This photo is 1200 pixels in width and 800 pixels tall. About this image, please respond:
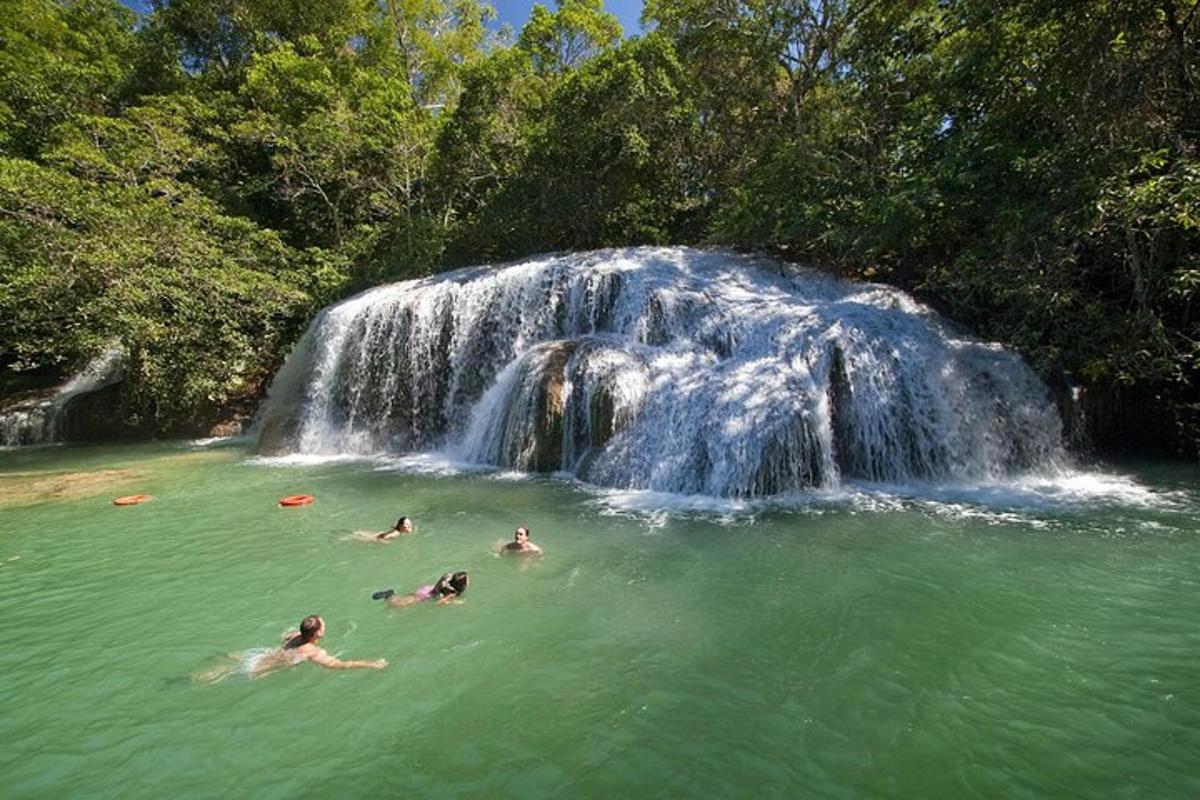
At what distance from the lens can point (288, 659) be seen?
4.43 meters

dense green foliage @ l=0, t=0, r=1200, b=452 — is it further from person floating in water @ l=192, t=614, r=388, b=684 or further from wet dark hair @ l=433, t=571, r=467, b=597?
person floating in water @ l=192, t=614, r=388, b=684

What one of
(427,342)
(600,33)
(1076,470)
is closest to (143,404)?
(427,342)

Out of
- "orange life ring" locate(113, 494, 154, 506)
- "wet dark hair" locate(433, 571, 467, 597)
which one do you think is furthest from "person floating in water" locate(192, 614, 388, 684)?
"orange life ring" locate(113, 494, 154, 506)

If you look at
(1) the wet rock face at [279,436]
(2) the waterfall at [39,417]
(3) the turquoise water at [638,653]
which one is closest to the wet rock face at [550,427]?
(3) the turquoise water at [638,653]

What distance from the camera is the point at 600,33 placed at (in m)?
25.4

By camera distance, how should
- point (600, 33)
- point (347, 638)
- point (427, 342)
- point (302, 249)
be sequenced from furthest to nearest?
point (600, 33) → point (302, 249) → point (427, 342) → point (347, 638)

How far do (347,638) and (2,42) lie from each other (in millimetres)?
29898

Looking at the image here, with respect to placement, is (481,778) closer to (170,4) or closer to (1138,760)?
(1138,760)

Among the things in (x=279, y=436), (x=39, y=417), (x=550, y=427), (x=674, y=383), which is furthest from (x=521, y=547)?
(x=39, y=417)

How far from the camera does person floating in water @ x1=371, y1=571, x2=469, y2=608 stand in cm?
538

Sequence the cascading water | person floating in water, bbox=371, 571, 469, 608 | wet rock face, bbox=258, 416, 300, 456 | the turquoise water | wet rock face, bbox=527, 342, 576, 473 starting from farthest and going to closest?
wet rock face, bbox=258, 416, 300, 456 < wet rock face, bbox=527, 342, 576, 473 < the cascading water < person floating in water, bbox=371, 571, 469, 608 < the turquoise water

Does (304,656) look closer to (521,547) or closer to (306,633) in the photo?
(306,633)

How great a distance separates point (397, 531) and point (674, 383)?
15.5ft

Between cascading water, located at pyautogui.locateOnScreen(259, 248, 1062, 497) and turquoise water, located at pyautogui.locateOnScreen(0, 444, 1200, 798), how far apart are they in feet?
3.74
